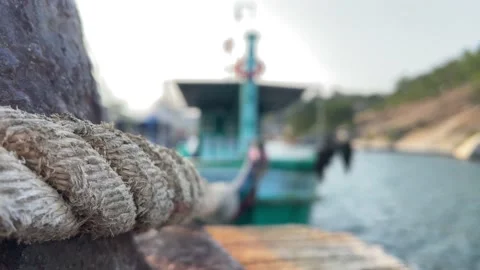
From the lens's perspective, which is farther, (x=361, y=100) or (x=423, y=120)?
(x=361, y=100)

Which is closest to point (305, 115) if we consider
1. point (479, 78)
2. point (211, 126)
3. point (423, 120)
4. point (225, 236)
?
point (423, 120)

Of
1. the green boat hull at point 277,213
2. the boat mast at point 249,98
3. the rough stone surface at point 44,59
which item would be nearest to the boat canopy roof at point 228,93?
the boat mast at point 249,98

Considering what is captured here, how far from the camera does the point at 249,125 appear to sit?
348 inches

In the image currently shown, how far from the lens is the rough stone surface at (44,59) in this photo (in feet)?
3.55

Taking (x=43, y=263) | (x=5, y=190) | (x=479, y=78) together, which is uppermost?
(x=479, y=78)

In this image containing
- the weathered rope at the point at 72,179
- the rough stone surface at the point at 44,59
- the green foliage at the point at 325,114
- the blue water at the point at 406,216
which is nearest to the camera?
the weathered rope at the point at 72,179

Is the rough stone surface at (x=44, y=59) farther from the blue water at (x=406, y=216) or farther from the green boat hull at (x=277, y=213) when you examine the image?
the green boat hull at (x=277, y=213)

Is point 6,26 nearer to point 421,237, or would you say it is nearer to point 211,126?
point 421,237

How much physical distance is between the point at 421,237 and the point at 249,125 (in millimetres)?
3635

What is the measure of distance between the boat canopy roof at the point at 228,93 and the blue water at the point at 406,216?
179 centimetres

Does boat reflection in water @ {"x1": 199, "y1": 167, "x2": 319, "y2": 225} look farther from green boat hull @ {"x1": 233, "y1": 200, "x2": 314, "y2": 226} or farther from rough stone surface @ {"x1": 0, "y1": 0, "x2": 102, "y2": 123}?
rough stone surface @ {"x1": 0, "y1": 0, "x2": 102, "y2": 123}

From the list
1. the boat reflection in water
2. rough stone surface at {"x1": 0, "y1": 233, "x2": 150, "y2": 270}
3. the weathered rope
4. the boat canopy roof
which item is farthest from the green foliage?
the weathered rope

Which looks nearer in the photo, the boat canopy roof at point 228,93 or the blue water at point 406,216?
the blue water at point 406,216

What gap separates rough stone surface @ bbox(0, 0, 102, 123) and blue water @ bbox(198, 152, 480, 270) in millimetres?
3006
